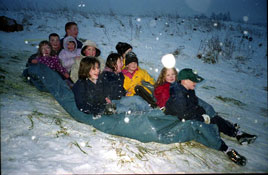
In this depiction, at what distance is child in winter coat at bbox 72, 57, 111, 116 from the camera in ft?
9.47

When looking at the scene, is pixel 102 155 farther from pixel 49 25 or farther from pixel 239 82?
pixel 49 25

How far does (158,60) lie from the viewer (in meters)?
9.19

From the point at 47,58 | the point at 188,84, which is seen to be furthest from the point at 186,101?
the point at 47,58

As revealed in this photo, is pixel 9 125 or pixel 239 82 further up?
pixel 239 82

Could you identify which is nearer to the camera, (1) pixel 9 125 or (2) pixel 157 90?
(1) pixel 9 125

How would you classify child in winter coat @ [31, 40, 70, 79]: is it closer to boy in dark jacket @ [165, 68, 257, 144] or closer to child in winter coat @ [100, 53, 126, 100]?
child in winter coat @ [100, 53, 126, 100]

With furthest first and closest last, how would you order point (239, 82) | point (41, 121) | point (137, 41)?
point (137, 41) < point (239, 82) < point (41, 121)

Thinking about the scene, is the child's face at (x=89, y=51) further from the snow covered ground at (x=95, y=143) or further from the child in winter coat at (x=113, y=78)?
the snow covered ground at (x=95, y=143)

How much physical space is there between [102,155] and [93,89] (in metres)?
1.24

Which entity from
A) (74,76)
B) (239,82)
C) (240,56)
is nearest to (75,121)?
(74,76)

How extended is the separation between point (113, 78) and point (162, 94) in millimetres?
1047

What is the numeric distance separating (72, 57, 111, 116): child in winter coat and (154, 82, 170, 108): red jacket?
100cm

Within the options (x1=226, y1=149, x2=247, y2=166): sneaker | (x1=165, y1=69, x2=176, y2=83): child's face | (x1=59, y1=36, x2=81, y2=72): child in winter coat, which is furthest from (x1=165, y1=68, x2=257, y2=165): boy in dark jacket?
(x1=59, y1=36, x2=81, y2=72): child in winter coat

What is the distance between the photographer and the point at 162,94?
3.30 m
